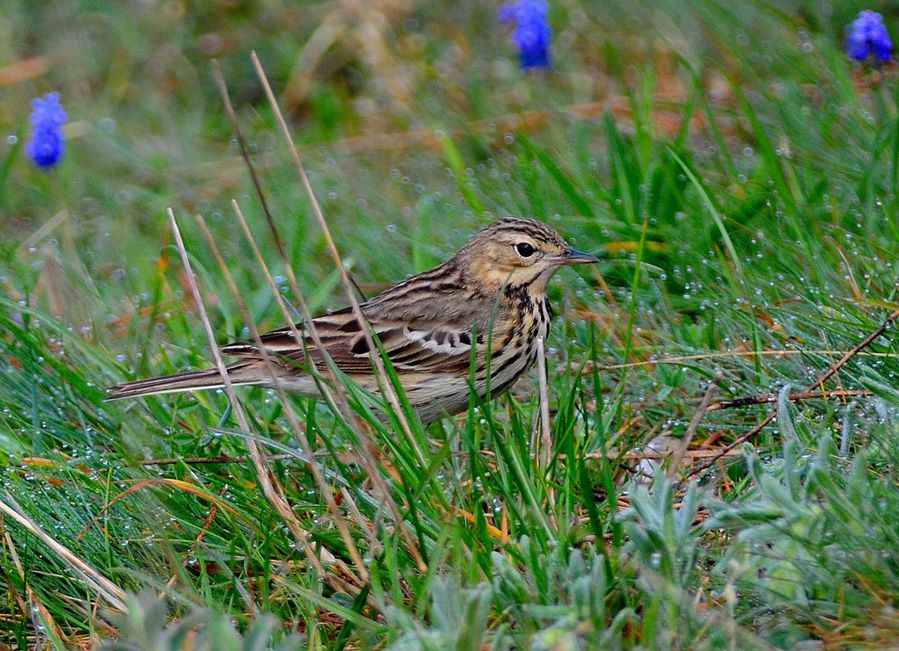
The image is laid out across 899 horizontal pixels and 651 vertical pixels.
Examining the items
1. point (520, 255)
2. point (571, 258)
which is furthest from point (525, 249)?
point (571, 258)

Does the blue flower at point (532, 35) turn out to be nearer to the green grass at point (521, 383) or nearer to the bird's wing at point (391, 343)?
the green grass at point (521, 383)

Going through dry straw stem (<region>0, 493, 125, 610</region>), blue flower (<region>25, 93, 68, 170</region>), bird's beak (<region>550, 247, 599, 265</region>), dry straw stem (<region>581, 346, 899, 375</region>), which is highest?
blue flower (<region>25, 93, 68, 170</region>)

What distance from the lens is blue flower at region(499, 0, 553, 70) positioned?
24.2ft

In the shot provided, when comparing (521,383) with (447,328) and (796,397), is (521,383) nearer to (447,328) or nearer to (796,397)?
(447,328)

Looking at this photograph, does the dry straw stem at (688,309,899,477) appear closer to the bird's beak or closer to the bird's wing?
the bird's beak

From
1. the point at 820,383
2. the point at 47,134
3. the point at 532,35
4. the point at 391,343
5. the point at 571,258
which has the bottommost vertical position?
the point at 820,383

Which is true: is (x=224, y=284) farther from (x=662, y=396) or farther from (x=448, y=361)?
(x=662, y=396)

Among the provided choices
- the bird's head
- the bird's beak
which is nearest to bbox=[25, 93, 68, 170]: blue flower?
the bird's head

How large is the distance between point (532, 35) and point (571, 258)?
8.31 ft

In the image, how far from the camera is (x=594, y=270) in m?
5.71

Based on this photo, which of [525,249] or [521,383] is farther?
[521,383]

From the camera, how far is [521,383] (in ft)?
18.0

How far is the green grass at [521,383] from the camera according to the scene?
3.32m

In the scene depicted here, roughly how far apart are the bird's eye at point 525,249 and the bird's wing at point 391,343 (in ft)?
1.19
